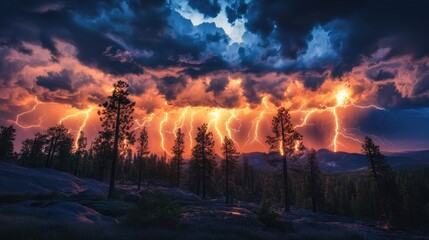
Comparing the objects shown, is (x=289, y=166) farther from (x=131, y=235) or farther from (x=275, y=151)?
(x=131, y=235)

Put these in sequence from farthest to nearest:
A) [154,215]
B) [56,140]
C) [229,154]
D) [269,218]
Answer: [56,140], [229,154], [269,218], [154,215]

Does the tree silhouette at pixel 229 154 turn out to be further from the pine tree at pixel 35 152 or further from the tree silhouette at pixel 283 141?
the pine tree at pixel 35 152

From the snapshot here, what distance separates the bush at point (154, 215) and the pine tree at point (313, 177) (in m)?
41.4

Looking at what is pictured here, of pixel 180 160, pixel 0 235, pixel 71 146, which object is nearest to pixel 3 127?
pixel 71 146

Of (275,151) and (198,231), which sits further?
(275,151)

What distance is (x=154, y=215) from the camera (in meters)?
11.5

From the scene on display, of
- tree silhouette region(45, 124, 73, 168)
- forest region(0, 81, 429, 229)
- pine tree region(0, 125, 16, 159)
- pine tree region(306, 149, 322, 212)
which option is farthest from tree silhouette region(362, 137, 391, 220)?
pine tree region(0, 125, 16, 159)

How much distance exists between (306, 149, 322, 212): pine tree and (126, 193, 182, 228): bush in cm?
4142

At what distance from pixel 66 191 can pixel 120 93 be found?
1314 centimetres

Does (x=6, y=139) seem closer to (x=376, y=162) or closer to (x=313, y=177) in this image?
(x=313, y=177)

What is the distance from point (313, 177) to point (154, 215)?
4473 cm

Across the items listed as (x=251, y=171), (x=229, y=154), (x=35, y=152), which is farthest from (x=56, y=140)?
(x=251, y=171)

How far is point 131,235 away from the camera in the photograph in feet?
29.0

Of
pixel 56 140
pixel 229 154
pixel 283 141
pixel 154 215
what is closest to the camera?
pixel 154 215
